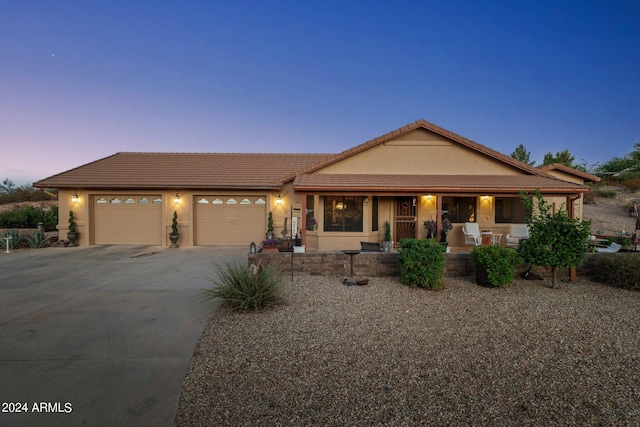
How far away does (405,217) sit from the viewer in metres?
11.3

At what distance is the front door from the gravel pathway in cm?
584

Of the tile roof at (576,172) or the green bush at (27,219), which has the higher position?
the tile roof at (576,172)

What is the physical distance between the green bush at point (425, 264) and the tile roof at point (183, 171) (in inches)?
248

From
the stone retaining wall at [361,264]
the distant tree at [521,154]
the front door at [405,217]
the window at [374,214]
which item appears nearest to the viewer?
the stone retaining wall at [361,264]

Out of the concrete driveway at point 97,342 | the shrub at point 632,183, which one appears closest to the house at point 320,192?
the concrete driveway at point 97,342

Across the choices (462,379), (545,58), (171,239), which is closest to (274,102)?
(171,239)

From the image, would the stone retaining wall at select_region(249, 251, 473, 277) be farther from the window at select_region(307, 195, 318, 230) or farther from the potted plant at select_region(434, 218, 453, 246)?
the window at select_region(307, 195, 318, 230)

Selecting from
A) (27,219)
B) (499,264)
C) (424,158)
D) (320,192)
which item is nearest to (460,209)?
(424,158)

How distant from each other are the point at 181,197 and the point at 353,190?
8.24 metres

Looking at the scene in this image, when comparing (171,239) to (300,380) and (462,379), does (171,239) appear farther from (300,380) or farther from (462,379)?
(462,379)

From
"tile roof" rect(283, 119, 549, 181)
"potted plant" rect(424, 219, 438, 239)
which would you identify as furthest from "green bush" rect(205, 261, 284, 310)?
"potted plant" rect(424, 219, 438, 239)

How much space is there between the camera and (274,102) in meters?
19.0

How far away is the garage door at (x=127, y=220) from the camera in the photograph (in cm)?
1324

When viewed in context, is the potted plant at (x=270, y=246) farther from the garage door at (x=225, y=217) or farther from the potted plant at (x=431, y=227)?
the potted plant at (x=431, y=227)
